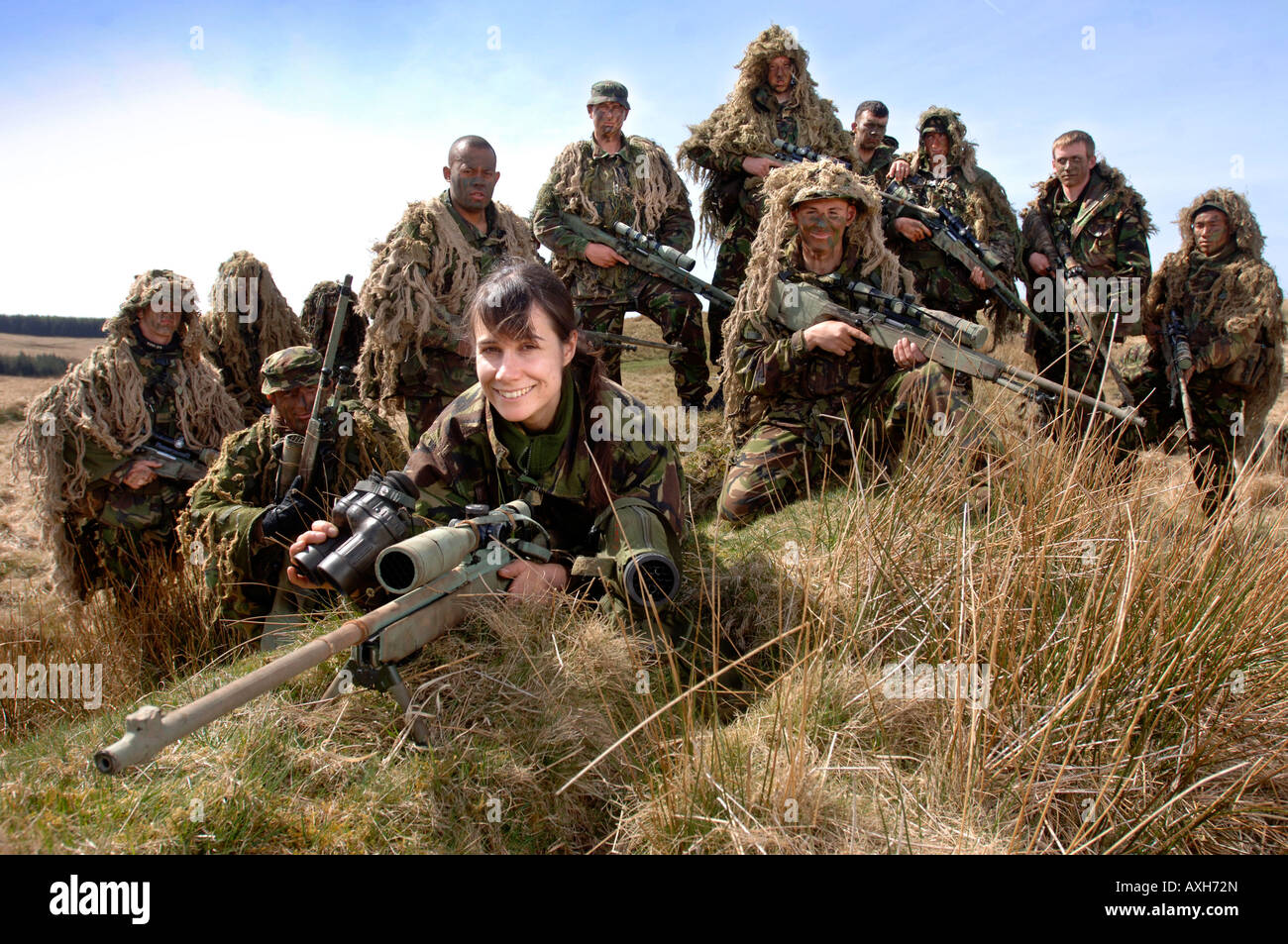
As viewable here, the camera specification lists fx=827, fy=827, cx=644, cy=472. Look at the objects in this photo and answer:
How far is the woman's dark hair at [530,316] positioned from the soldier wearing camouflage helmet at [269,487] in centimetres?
146

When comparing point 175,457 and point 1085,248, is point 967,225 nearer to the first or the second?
point 1085,248

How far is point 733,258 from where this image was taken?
709 centimetres

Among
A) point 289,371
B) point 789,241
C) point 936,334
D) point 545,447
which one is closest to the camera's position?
point 545,447

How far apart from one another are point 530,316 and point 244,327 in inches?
218

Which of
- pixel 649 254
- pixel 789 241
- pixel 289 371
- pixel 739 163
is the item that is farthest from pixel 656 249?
pixel 289 371

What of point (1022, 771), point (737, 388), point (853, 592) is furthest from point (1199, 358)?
point (1022, 771)

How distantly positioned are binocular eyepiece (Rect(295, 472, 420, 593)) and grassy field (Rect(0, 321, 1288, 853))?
450 mm

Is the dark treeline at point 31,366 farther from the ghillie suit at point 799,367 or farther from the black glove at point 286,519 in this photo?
the ghillie suit at point 799,367

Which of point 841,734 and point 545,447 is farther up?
point 545,447

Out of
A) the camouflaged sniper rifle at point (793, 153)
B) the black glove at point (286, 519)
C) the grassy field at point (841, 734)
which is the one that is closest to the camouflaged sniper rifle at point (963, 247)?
the camouflaged sniper rifle at point (793, 153)

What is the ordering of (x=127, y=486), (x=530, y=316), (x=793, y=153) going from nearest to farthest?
(x=530, y=316), (x=127, y=486), (x=793, y=153)

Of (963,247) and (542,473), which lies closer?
(542,473)

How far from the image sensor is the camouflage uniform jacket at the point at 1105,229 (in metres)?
6.11

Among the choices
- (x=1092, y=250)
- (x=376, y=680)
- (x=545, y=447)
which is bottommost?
(x=376, y=680)
